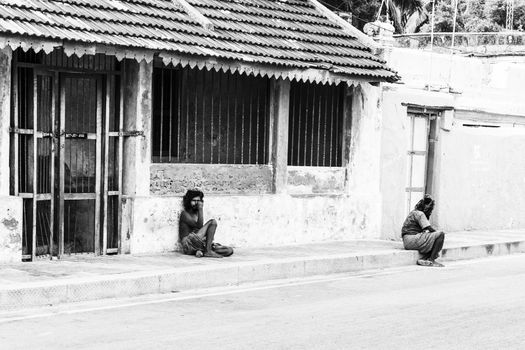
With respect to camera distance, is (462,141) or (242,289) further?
(462,141)

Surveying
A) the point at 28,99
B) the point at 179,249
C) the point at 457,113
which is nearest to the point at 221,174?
the point at 179,249

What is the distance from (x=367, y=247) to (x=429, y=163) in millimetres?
3925

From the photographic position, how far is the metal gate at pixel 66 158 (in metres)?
11.7

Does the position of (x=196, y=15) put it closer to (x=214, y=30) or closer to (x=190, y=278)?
(x=214, y=30)

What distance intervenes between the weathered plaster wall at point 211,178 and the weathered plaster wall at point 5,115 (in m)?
2.45

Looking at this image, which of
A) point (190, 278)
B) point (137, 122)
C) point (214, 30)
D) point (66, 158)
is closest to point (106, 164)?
point (66, 158)

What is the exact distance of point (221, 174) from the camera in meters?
14.1

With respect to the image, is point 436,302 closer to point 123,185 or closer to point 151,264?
point 151,264

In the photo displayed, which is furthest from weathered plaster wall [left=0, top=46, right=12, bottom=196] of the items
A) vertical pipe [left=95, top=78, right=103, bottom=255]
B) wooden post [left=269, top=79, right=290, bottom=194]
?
wooden post [left=269, top=79, right=290, bottom=194]

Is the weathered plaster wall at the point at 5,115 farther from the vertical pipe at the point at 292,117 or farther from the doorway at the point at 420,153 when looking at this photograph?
the doorway at the point at 420,153

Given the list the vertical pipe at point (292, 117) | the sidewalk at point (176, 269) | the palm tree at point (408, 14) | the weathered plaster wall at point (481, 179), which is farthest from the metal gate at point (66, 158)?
the palm tree at point (408, 14)

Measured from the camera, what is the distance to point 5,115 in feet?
37.0

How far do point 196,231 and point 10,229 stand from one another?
9.27 feet

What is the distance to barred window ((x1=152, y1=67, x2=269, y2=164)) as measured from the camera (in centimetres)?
1340
